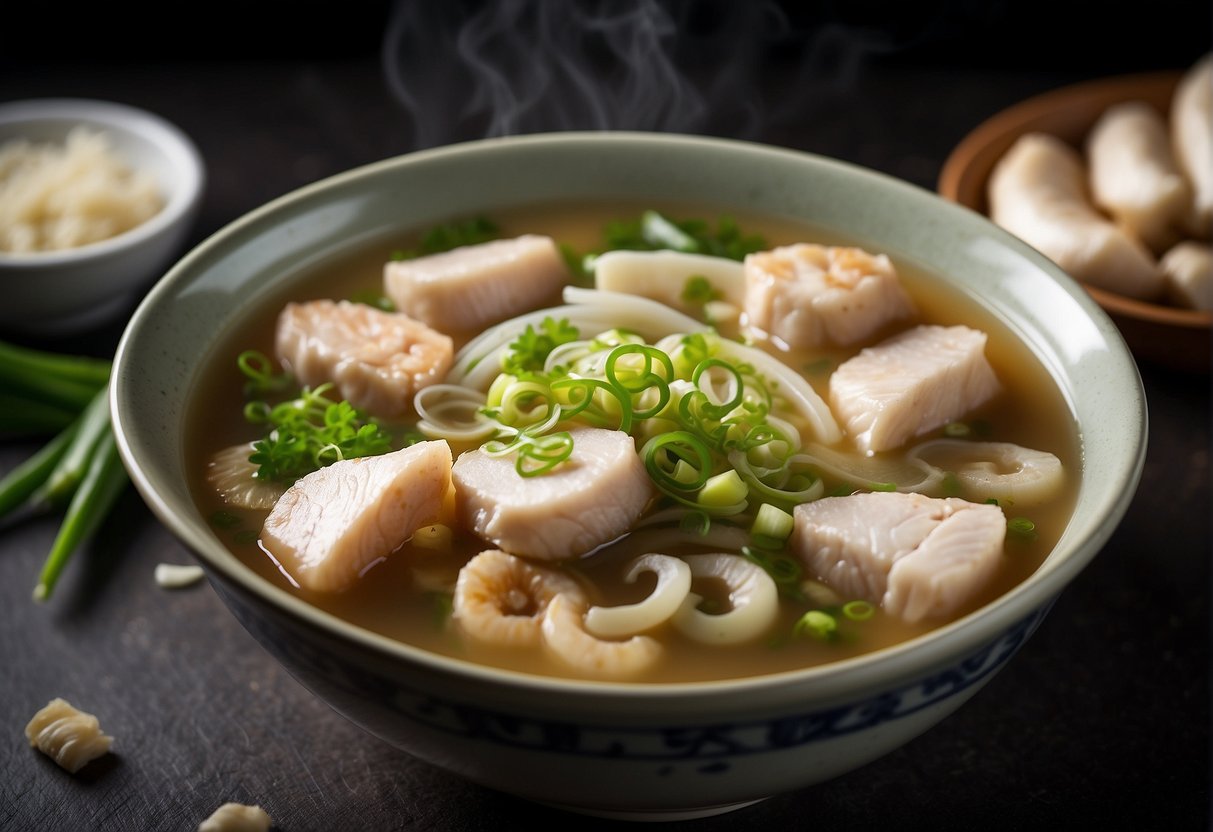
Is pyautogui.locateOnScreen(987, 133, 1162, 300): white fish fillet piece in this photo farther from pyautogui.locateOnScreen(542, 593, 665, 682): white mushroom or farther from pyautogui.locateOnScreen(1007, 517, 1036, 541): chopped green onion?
pyautogui.locateOnScreen(542, 593, 665, 682): white mushroom

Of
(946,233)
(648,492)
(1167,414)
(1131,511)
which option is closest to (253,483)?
(648,492)

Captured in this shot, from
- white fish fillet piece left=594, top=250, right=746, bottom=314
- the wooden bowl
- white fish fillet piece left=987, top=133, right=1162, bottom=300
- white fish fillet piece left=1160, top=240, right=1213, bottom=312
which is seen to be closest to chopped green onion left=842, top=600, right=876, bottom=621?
white fish fillet piece left=594, top=250, right=746, bottom=314

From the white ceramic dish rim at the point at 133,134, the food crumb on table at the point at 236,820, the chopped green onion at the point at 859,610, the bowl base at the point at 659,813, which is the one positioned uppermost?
the chopped green onion at the point at 859,610

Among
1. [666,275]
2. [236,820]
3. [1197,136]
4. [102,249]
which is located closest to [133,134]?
[102,249]

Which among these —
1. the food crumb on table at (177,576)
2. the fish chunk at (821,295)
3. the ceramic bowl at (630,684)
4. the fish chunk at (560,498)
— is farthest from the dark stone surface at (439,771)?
the fish chunk at (821,295)

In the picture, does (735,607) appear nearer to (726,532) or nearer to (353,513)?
(726,532)

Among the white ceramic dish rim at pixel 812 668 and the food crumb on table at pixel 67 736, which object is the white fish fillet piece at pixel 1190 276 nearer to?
the white ceramic dish rim at pixel 812 668
